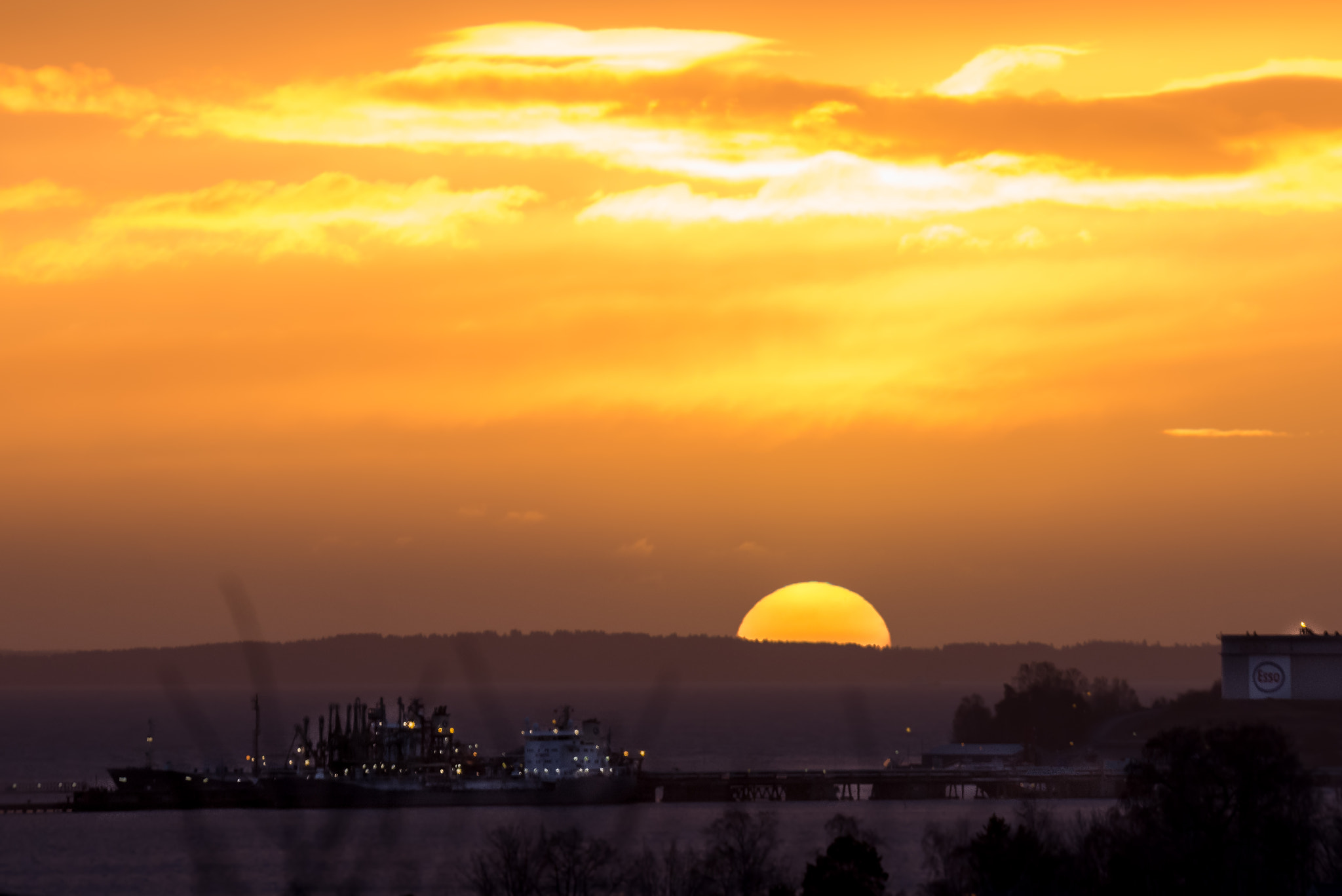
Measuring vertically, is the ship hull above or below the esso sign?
below

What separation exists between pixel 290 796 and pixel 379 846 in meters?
48.1

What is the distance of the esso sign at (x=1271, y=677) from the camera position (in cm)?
19638

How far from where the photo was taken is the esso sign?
196 m

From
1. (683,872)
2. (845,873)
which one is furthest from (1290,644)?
(845,873)

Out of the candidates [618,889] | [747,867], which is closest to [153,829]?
[618,889]

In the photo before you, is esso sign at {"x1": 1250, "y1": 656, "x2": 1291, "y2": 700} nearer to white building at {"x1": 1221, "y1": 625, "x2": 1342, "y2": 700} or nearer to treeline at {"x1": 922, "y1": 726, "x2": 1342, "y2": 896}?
white building at {"x1": 1221, "y1": 625, "x2": 1342, "y2": 700}

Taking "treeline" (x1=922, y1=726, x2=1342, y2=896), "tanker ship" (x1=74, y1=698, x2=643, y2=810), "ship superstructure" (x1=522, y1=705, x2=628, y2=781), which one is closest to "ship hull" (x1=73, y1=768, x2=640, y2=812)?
Result: "tanker ship" (x1=74, y1=698, x2=643, y2=810)

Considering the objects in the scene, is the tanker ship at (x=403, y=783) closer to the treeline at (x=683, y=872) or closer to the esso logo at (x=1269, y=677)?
the esso logo at (x=1269, y=677)

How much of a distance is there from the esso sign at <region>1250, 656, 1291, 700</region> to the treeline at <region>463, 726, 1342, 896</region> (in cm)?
8923

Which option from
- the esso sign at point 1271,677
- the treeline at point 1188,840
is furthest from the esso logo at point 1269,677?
the treeline at point 1188,840

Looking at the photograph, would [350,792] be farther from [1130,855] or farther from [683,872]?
[1130,855]

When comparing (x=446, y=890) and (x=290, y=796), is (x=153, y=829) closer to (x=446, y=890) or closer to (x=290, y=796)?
(x=290, y=796)

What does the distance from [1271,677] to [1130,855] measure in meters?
131

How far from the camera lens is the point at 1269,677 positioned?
7771 inches
